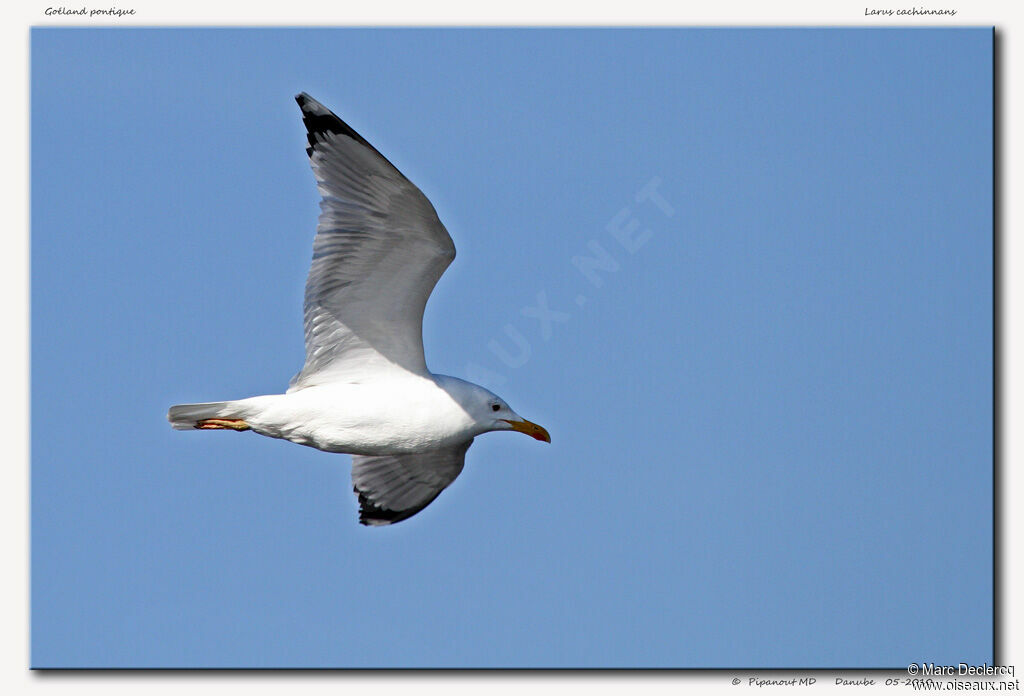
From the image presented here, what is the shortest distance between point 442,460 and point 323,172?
2.39 m

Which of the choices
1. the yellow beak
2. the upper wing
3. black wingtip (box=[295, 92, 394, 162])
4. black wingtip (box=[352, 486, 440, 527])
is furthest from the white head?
black wingtip (box=[295, 92, 394, 162])

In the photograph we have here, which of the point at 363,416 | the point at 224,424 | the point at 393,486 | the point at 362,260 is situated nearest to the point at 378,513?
the point at 393,486

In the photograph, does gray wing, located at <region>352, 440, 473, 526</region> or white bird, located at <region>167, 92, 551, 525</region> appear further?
gray wing, located at <region>352, 440, 473, 526</region>

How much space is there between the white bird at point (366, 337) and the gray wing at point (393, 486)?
0.72m

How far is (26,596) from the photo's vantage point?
9750 millimetres

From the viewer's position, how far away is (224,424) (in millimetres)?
10141

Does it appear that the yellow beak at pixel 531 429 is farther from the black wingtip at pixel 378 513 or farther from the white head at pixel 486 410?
the black wingtip at pixel 378 513

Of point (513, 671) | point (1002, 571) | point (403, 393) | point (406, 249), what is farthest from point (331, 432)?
point (1002, 571)

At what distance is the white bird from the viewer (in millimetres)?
9680

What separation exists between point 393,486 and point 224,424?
5.22 ft

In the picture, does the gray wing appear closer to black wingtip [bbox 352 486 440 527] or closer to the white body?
black wingtip [bbox 352 486 440 527]

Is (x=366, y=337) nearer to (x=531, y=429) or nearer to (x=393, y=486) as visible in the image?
(x=531, y=429)
